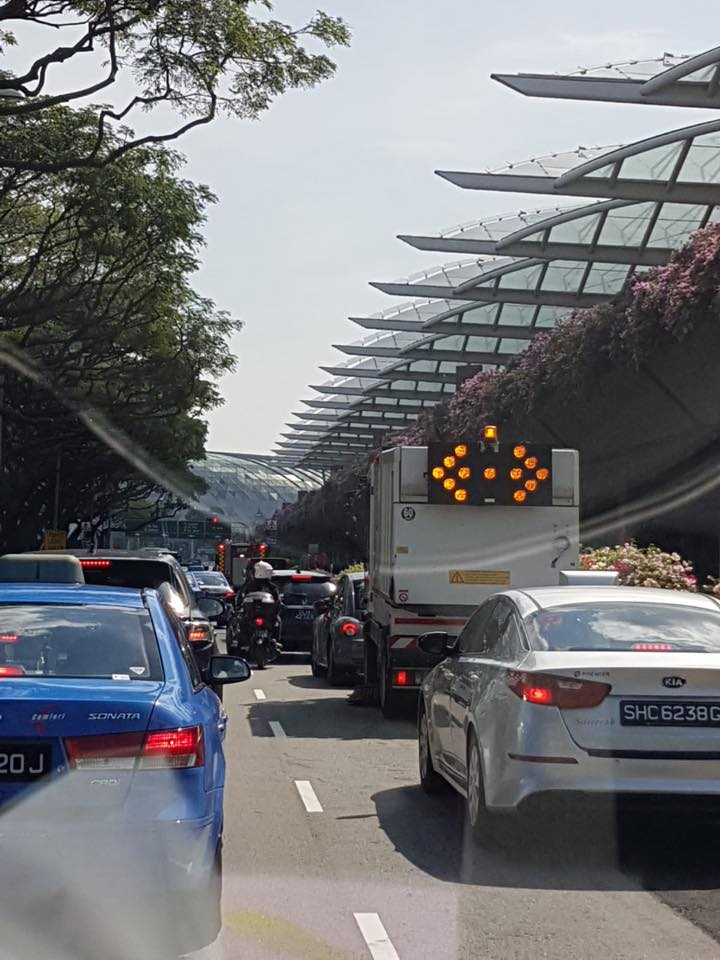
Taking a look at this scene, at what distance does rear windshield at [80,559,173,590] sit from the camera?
46.7 feet

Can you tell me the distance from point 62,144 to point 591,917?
798 inches

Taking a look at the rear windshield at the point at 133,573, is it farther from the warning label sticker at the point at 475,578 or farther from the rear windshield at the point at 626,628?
the rear windshield at the point at 626,628

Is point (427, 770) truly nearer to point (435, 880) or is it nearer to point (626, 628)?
point (626, 628)

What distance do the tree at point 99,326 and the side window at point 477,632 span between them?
1676 centimetres

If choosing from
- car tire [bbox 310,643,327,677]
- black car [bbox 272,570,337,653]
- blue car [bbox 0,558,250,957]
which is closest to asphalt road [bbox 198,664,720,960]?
blue car [bbox 0,558,250,957]

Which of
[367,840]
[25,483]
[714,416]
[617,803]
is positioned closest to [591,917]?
[617,803]

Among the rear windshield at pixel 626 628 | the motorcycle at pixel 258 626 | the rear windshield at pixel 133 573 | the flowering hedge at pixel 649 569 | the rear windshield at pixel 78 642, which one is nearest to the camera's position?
the rear windshield at pixel 78 642

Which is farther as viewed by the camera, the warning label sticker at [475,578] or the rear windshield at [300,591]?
the rear windshield at [300,591]

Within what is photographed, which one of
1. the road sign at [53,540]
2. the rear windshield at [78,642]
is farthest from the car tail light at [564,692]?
the road sign at [53,540]

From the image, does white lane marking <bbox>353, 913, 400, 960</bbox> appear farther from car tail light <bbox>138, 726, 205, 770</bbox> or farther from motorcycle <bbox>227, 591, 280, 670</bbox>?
motorcycle <bbox>227, 591, 280, 670</bbox>

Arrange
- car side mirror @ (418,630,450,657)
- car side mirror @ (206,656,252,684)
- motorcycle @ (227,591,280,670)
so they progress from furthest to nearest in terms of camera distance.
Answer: motorcycle @ (227,591,280,670) < car side mirror @ (418,630,450,657) < car side mirror @ (206,656,252,684)

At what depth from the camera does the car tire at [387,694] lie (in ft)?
55.9

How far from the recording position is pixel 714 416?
33.8 meters

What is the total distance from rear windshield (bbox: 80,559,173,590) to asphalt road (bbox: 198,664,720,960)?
7.68ft
